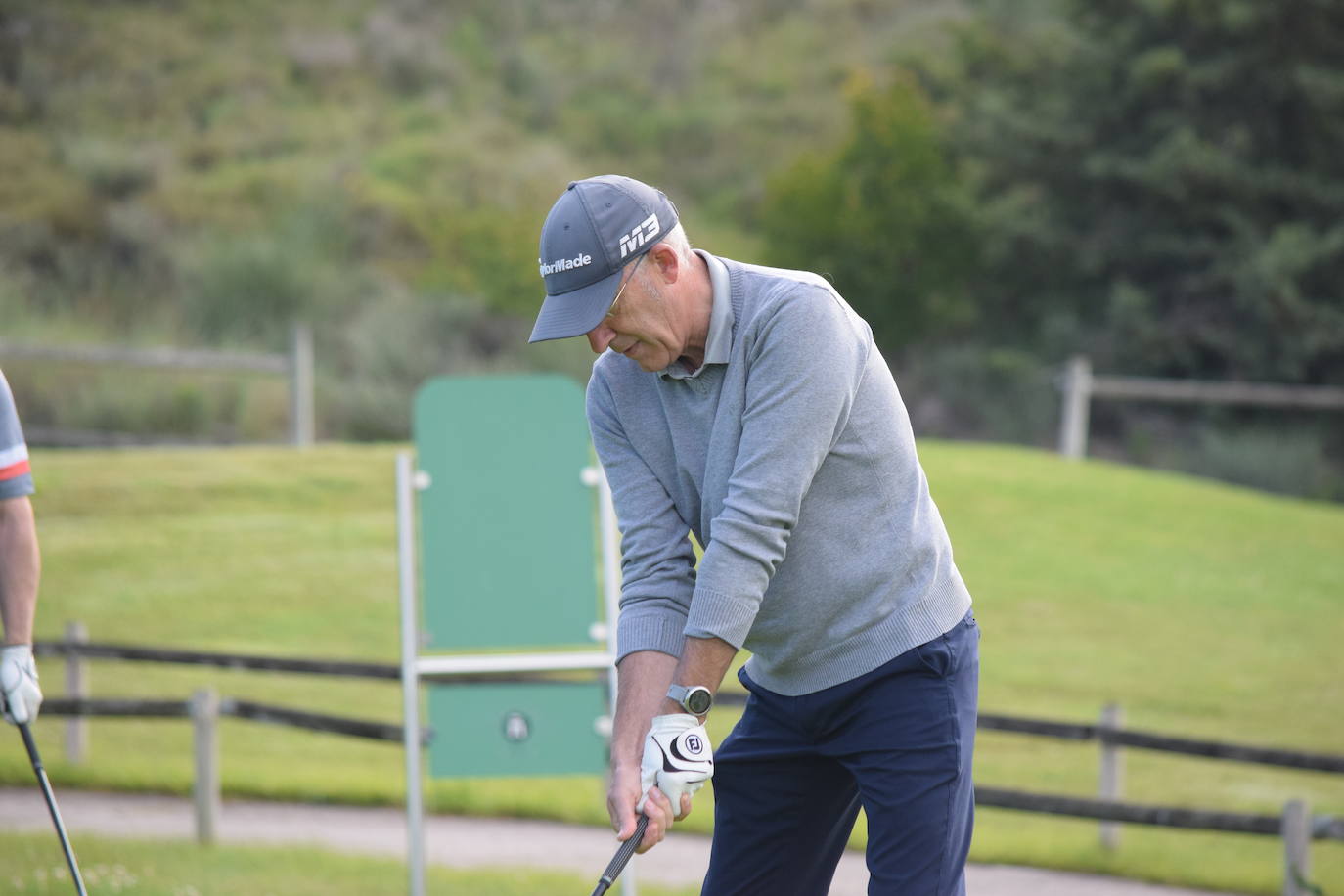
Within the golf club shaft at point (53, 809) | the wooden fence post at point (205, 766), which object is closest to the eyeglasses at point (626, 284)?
the golf club shaft at point (53, 809)

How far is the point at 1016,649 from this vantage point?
8891mm

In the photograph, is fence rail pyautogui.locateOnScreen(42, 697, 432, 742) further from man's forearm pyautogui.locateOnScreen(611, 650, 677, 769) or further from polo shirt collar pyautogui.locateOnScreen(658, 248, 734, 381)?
polo shirt collar pyautogui.locateOnScreen(658, 248, 734, 381)

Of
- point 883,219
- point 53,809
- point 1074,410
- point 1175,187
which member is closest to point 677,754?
→ point 53,809

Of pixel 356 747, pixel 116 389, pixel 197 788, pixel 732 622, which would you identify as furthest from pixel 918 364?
pixel 732 622

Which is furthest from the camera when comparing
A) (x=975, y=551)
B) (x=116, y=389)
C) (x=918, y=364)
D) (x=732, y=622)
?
(x=918, y=364)

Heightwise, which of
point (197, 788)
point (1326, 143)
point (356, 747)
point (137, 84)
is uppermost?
point (137, 84)

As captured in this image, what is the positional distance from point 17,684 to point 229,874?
5.70ft

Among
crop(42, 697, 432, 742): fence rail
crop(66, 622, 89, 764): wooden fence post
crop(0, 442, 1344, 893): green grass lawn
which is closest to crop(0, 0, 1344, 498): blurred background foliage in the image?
crop(0, 442, 1344, 893): green grass lawn

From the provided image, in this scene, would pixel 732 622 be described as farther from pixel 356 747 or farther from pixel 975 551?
pixel 975 551

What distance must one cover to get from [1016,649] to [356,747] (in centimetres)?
378

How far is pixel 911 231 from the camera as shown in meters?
21.9

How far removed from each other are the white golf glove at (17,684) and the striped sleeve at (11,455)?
0.39 meters

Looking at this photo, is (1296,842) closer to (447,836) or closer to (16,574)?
(447,836)

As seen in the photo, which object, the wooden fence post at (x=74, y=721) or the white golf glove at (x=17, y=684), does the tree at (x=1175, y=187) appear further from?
the white golf glove at (x=17, y=684)
